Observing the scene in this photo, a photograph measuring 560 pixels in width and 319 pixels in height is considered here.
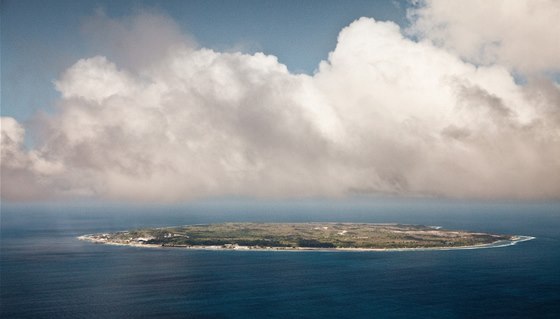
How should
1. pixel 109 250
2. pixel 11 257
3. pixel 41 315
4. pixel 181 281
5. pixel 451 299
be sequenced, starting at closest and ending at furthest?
pixel 41 315, pixel 451 299, pixel 181 281, pixel 11 257, pixel 109 250

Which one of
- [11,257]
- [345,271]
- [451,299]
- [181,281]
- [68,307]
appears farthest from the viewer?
[11,257]

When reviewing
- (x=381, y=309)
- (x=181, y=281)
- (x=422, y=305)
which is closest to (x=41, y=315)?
(x=181, y=281)

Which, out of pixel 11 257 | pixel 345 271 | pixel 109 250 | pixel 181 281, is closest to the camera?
pixel 181 281

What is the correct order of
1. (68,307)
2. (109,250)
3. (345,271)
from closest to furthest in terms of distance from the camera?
1. (68,307)
2. (345,271)
3. (109,250)

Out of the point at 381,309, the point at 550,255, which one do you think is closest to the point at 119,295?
the point at 381,309

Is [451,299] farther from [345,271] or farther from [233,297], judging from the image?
[233,297]

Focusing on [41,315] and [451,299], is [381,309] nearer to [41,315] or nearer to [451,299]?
[451,299]

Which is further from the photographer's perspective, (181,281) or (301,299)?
(181,281)

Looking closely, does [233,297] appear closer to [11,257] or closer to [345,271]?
[345,271]

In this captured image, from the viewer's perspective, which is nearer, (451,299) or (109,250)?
(451,299)
